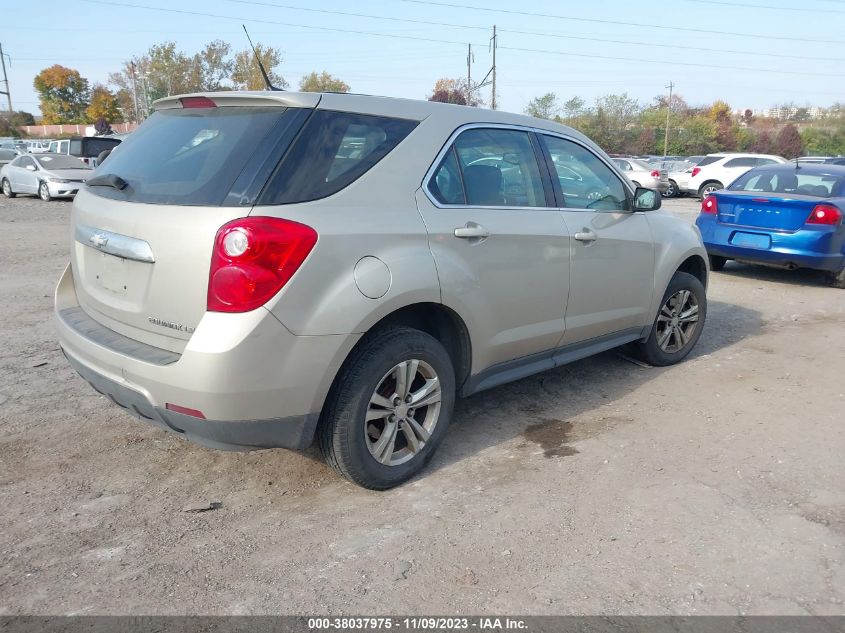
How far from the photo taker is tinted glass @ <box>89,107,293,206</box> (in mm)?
2959

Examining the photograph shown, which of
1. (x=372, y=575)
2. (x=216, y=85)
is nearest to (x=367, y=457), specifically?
(x=372, y=575)

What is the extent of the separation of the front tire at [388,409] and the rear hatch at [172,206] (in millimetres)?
745

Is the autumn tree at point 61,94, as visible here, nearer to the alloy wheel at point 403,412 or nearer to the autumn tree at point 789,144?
the autumn tree at point 789,144

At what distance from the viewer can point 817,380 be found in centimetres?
514

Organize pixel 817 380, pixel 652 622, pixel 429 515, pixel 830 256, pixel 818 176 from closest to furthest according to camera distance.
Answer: pixel 652 622 → pixel 429 515 → pixel 817 380 → pixel 830 256 → pixel 818 176

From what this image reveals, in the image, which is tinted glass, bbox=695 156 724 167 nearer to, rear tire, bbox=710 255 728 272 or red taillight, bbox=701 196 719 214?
rear tire, bbox=710 255 728 272

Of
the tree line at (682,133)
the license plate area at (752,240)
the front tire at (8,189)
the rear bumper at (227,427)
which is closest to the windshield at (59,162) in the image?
the front tire at (8,189)

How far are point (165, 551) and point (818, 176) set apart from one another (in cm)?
884

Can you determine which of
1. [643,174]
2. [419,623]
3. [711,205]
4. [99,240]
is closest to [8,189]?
[643,174]

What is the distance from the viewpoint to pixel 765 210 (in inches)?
325

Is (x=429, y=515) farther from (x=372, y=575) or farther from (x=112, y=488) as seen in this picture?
(x=112, y=488)

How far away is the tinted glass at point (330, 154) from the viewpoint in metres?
2.91

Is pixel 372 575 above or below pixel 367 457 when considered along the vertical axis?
below

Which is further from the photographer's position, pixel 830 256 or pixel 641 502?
pixel 830 256
